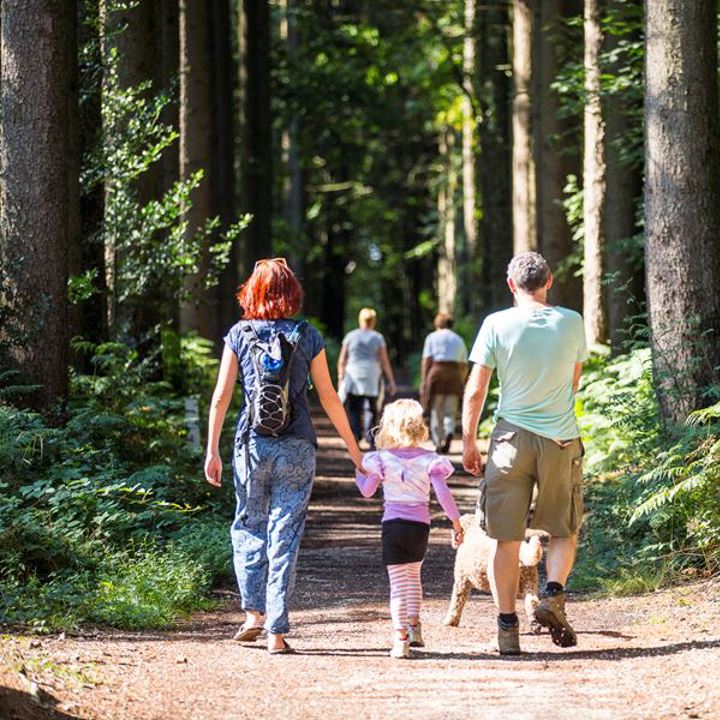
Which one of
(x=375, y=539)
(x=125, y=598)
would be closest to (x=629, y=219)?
(x=375, y=539)

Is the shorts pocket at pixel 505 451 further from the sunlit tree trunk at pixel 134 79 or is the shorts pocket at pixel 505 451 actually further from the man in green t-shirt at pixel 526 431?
the sunlit tree trunk at pixel 134 79

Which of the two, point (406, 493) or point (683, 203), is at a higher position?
point (683, 203)

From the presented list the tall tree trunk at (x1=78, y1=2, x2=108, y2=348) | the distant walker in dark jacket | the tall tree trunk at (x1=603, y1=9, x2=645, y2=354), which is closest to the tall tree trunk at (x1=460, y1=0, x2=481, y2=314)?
the distant walker in dark jacket

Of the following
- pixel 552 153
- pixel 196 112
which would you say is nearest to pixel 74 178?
pixel 196 112

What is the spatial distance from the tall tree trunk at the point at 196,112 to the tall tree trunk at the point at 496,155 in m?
7.65

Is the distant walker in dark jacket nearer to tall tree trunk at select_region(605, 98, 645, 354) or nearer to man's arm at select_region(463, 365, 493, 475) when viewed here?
tall tree trunk at select_region(605, 98, 645, 354)

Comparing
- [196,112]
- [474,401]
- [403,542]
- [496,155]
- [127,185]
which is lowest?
[403,542]

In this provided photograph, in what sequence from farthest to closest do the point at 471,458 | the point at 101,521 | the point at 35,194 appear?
the point at 35,194 → the point at 101,521 → the point at 471,458

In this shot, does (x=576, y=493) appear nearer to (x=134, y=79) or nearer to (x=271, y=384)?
(x=271, y=384)

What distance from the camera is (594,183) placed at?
19938 millimetres

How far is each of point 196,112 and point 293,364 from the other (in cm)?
1584

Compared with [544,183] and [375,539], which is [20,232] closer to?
[375,539]

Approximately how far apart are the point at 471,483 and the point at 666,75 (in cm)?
887

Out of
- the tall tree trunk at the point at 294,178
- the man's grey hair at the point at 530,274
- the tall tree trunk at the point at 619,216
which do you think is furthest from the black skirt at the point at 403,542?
the tall tree trunk at the point at 294,178
